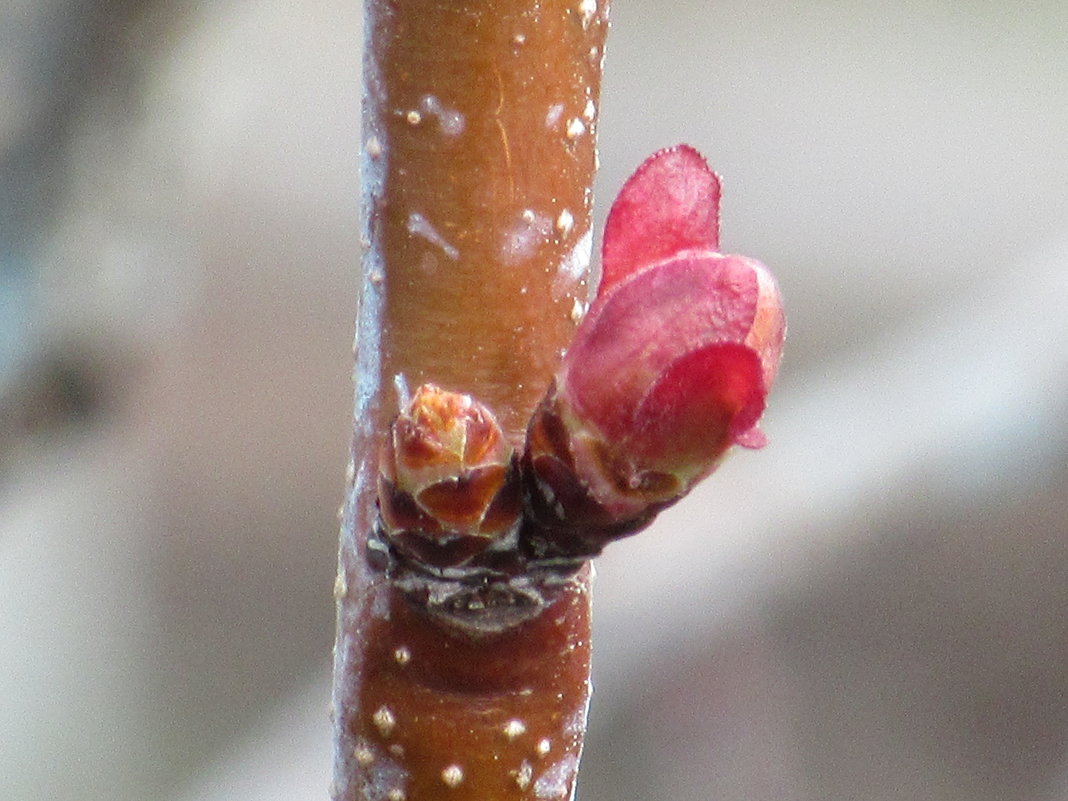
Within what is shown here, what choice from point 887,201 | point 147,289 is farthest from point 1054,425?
point 887,201

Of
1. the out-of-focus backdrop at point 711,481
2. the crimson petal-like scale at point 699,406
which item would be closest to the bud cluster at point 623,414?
the crimson petal-like scale at point 699,406

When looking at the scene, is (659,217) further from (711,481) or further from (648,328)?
(711,481)

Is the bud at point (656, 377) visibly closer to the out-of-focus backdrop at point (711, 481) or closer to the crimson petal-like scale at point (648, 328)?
the crimson petal-like scale at point (648, 328)

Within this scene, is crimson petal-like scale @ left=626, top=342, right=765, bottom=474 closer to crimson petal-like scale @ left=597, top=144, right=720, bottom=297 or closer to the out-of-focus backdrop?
crimson petal-like scale @ left=597, top=144, right=720, bottom=297

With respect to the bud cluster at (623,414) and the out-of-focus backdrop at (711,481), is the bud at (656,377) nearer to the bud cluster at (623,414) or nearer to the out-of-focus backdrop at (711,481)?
the bud cluster at (623,414)

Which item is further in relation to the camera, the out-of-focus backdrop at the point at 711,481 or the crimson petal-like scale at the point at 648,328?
the out-of-focus backdrop at the point at 711,481

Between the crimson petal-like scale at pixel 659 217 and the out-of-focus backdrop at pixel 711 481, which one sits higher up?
the crimson petal-like scale at pixel 659 217

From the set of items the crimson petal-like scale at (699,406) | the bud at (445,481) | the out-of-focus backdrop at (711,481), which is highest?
the crimson petal-like scale at (699,406)

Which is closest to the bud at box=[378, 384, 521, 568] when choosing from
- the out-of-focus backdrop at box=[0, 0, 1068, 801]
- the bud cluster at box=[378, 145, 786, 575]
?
the bud cluster at box=[378, 145, 786, 575]

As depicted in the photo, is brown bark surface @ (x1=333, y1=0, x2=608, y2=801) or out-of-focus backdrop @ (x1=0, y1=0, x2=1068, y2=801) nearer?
brown bark surface @ (x1=333, y1=0, x2=608, y2=801)
